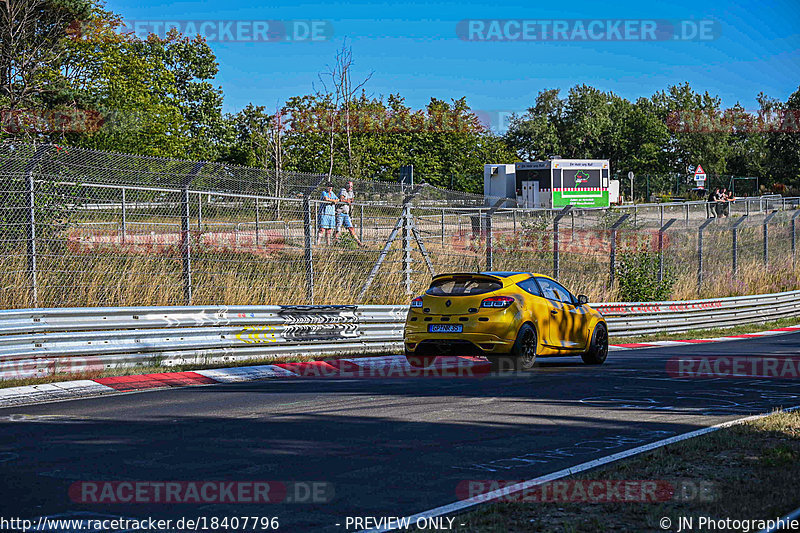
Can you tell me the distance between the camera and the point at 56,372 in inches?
466

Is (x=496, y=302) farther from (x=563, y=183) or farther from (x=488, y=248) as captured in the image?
(x=563, y=183)

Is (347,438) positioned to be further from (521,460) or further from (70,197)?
(70,197)

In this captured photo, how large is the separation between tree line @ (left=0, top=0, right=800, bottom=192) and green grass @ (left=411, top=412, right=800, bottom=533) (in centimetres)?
3051

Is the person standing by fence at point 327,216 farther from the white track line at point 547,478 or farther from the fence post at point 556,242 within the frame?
the white track line at point 547,478

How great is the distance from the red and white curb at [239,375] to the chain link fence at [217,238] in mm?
2102

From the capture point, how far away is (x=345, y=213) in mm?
17969

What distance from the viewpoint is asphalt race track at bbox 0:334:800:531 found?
234 inches

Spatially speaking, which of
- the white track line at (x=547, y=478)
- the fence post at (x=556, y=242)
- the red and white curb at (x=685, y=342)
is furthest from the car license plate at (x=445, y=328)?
the fence post at (x=556, y=242)

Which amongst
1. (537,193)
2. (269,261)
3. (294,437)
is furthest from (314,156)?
(294,437)

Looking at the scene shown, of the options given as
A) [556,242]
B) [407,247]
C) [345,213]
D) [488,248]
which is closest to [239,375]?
[345,213]

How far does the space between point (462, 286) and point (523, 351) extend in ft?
4.41

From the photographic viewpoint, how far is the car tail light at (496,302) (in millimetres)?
13289

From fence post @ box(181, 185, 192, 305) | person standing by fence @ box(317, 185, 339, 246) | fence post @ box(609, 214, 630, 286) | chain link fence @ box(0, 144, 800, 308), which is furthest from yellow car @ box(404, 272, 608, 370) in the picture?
fence post @ box(609, 214, 630, 286)

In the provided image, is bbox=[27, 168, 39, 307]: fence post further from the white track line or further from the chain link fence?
the white track line
